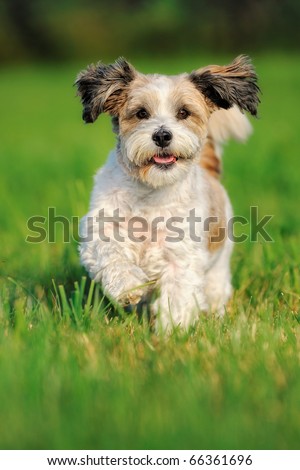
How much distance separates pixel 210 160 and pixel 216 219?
736 mm

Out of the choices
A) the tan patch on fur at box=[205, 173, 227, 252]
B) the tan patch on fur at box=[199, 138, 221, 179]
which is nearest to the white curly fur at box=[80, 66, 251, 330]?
the tan patch on fur at box=[205, 173, 227, 252]

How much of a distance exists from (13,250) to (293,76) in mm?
22252

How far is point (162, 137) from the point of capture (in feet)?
15.2

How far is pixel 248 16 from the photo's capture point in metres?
39.8

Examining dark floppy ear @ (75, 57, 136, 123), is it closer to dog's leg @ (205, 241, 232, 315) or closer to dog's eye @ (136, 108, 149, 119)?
dog's eye @ (136, 108, 149, 119)

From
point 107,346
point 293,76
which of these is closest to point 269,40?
point 293,76

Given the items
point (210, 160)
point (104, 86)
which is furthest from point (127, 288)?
point (210, 160)

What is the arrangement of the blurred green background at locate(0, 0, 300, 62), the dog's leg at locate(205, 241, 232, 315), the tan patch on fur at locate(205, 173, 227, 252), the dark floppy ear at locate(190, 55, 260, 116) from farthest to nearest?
the blurred green background at locate(0, 0, 300, 62) → the dog's leg at locate(205, 241, 232, 315) → the tan patch on fur at locate(205, 173, 227, 252) → the dark floppy ear at locate(190, 55, 260, 116)

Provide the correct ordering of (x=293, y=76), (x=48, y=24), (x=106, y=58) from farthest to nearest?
(x=48, y=24) < (x=106, y=58) < (x=293, y=76)

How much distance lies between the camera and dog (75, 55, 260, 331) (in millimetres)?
4727

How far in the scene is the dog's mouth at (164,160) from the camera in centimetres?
472

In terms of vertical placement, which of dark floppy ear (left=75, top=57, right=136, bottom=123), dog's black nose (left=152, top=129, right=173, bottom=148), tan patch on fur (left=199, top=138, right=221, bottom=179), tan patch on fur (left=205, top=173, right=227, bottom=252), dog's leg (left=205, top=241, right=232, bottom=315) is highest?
dark floppy ear (left=75, top=57, right=136, bottom=123)

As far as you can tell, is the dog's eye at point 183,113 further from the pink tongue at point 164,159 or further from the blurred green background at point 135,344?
the blurred green background at point 135,344

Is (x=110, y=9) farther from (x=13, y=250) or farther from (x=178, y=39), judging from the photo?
(x=13, y=250)
